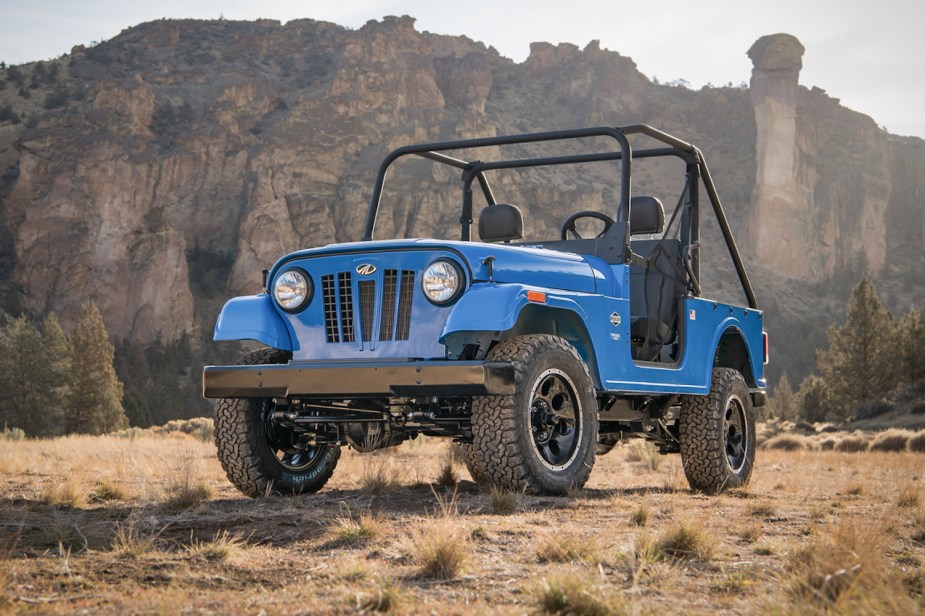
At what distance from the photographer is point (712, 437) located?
8.91 m

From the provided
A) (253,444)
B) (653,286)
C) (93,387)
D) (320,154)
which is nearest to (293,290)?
(253,444)

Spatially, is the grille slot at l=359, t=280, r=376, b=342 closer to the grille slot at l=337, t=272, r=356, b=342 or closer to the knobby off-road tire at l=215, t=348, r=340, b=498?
the grille slot at l=337, t=272, r=356, b=342

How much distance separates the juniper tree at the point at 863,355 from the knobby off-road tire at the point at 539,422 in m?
46.5

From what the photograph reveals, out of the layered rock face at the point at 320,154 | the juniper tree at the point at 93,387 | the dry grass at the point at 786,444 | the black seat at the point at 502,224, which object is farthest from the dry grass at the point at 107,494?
the layered rock face at the point at 320,154

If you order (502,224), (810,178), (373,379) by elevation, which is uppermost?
(810,178)

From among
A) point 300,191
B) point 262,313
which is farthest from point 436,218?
point 262,313

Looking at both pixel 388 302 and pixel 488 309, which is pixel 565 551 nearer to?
Result: pixel 488 309

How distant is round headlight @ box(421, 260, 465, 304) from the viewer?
21.4ft

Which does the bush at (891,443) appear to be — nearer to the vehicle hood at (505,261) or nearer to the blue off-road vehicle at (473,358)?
the blue off-road vehicle at (473,358)

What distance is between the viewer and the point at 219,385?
6898 millimetres

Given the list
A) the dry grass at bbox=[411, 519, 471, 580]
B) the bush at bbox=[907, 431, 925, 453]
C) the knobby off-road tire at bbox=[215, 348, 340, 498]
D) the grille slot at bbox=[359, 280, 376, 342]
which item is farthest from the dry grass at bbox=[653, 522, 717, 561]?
the bush at bbox=[907, 431, 925, 453]

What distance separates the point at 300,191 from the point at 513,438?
339 ft

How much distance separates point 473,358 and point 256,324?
5.22ft

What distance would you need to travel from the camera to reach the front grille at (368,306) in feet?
22.1
